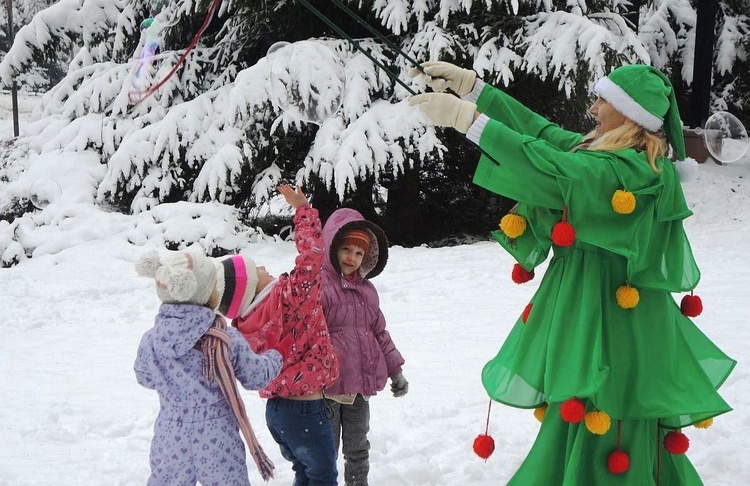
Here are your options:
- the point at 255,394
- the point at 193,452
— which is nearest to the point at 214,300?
the point at 193,452

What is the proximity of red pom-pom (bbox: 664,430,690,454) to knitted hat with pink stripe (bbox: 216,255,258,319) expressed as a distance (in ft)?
5.12

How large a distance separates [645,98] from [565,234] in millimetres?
526

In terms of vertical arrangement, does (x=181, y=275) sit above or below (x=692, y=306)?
below

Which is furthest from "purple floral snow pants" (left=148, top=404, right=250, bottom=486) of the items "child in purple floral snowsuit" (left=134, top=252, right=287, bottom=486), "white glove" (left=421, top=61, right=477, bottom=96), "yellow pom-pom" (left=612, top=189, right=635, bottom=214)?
"yellow pom-pom" (left=612, top=189, right=635, bottom=214)

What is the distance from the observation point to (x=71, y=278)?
7.92 meters

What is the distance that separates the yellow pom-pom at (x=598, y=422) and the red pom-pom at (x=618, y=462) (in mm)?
127

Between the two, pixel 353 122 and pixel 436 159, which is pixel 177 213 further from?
pixel 436 159

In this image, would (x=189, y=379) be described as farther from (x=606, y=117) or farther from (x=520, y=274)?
(x=606, y=117)

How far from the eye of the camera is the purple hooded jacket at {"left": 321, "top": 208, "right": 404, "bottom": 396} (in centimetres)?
320

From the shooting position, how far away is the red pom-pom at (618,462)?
2.59 m

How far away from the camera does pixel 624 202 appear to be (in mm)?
2381

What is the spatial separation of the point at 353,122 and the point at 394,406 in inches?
199

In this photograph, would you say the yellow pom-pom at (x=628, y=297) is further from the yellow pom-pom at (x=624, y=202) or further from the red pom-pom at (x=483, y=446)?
the red pom-pom at (x=483, y=446)

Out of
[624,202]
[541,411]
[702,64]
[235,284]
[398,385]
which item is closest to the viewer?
[624,202]
